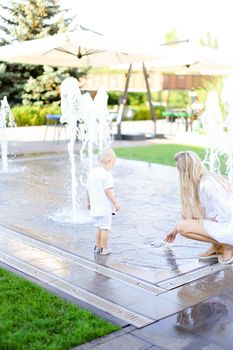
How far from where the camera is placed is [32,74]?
2708cm

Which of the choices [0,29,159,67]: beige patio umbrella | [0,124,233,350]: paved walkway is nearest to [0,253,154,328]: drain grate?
[0,124,233,350]: paved walkway

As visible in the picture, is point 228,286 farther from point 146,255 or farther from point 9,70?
point 9,70

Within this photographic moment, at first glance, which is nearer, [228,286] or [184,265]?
[228,286]

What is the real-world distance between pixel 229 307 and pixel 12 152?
34.0 feet

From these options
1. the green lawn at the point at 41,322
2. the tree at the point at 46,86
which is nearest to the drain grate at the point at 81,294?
the green lawn at the point at 41,322

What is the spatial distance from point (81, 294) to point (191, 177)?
4.80 ft

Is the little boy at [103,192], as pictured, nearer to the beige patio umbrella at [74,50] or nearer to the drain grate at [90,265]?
the drain grate at [90,265]

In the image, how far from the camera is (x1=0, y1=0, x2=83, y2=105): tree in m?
26.7

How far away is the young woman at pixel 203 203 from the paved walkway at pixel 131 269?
1.07 feet

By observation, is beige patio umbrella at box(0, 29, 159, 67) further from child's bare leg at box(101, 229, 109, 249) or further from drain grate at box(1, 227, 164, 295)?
child's bare leg at box(101, 229, 109, 249)

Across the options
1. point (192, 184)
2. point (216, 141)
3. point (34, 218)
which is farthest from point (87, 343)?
point (216, 141)

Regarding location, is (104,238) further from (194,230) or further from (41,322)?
(41,322)

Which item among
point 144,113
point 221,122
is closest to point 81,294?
point 221,122

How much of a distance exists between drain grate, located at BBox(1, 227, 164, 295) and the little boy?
401 millimetres
